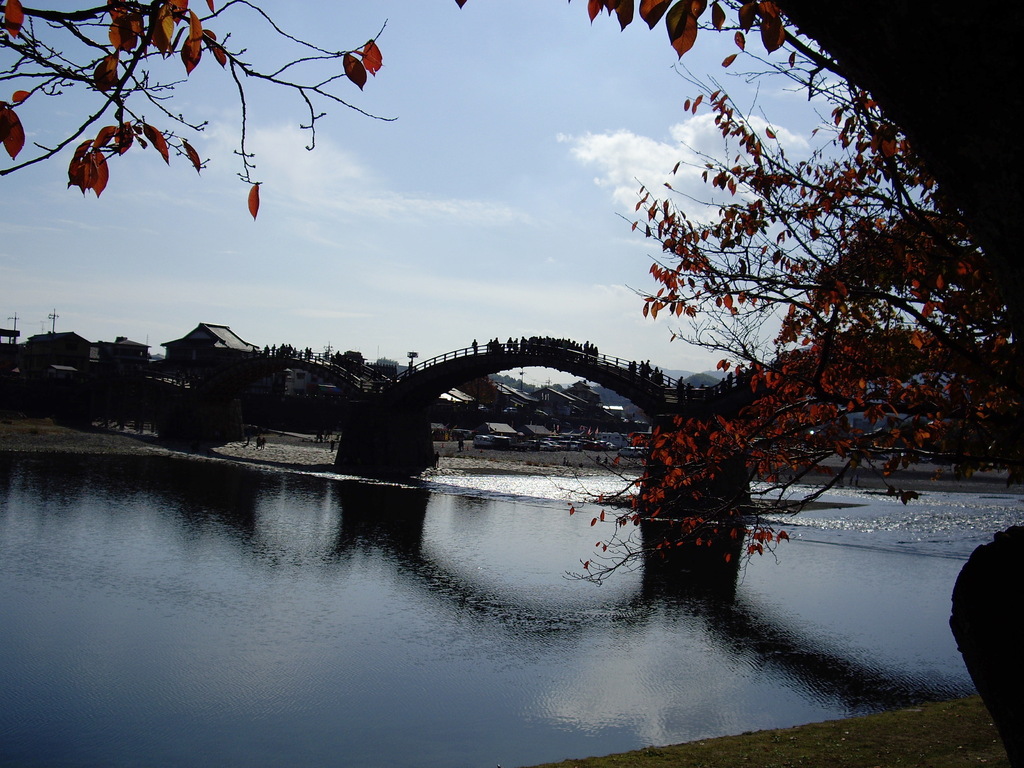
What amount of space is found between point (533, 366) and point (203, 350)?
184 feet

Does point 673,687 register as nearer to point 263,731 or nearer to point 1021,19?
point 263,731

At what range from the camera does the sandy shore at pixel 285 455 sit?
4903cm

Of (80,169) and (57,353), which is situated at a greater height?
(57,353)

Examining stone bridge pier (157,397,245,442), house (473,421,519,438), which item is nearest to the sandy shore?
stone bridge pier (157,397,245,442)

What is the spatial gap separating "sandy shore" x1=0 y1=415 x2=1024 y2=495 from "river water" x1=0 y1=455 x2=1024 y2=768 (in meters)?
21.6

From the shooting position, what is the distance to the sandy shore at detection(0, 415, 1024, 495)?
49.0 metres

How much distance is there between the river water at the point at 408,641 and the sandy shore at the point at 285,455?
70.7 feet

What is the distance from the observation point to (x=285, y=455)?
55406 millimetres

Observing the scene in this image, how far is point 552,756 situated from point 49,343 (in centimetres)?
8676

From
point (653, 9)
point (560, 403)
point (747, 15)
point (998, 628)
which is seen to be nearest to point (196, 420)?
point (747, 15)

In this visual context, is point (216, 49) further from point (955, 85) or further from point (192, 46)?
point (955, 85)

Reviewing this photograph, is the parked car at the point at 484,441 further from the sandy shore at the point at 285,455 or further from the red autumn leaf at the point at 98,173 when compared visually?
the red autumn leaf at the point at 98,173

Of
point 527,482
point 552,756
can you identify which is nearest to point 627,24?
point 552,756

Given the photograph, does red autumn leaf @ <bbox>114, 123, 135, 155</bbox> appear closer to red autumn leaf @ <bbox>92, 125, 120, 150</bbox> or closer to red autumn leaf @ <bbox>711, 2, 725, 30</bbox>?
red autumn leaf @ <bbox>92, 125, 120, 150</bbox>
